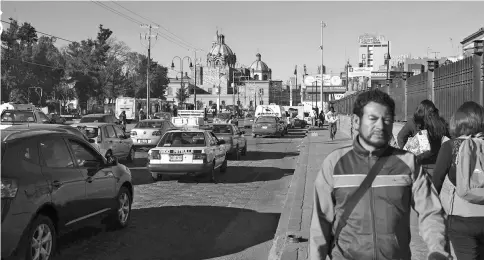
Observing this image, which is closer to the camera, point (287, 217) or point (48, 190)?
point (48, 190)

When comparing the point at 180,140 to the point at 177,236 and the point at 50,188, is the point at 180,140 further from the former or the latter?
the point at 50,188

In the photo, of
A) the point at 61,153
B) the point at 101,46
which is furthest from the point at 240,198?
the point at 101,46

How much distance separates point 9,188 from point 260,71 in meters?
169

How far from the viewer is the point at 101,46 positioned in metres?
81.8

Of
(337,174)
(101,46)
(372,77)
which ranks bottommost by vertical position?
(337,174)

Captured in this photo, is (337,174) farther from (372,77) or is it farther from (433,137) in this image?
(372,77)

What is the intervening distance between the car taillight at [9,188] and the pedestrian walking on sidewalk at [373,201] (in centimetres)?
361

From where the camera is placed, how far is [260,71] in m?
173

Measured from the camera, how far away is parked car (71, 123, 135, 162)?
56.0 ft

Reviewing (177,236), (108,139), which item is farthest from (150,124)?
(177,236)

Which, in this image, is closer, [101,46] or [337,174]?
[337,174]

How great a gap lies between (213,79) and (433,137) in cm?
15243

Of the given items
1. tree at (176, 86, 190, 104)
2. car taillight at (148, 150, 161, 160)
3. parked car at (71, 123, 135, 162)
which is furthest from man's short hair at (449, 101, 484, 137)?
tree at (176, 86, 190, 104)

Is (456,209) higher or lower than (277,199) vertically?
higher
